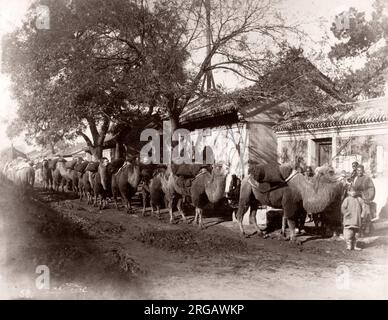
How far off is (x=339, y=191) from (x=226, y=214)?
5.21 metres

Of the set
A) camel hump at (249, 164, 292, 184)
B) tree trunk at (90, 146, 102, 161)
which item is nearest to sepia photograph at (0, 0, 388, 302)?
camel hump at (249, 164, 292, 184)

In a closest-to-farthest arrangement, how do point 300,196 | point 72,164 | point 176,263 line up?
point 176,263, point 300,196, point 72,164

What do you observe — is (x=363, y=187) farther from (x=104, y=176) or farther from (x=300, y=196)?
(x=104, y=176)

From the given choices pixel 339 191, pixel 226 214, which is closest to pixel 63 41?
pixel 226 214

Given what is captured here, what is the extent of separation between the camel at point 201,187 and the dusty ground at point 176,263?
75cm

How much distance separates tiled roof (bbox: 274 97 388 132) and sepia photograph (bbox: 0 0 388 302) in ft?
0.16

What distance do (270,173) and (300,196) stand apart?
2.80 ft

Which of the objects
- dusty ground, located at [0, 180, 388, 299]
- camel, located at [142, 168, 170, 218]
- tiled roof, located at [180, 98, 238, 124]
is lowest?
dusty ground, located at [0, 180, 388, 299]

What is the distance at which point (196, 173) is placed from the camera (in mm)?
11656

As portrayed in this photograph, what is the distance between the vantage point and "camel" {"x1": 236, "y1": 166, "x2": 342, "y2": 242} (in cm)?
881

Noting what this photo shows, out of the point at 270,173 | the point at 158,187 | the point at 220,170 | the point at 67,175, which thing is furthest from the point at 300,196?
the point at 67,175

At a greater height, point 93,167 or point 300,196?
point 93,167

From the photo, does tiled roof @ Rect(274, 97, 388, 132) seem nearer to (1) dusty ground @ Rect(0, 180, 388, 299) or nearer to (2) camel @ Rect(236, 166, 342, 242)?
(1) dusty ground @ Rect(0, 180, 388, 299)

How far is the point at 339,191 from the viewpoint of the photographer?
8898mm
